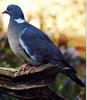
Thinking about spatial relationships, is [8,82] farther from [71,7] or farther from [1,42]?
[71,7]

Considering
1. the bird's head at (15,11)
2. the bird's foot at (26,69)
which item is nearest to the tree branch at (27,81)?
the bird's foot at (26,69)

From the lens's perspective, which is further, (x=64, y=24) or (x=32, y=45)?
(x=64, y=24)

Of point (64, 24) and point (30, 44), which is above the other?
point (30, 44)

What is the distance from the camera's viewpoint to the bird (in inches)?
55.4

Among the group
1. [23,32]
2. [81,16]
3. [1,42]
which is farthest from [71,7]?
[23,32]

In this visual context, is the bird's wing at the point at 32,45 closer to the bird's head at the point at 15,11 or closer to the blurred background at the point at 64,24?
the bird's head at the point at 15,11

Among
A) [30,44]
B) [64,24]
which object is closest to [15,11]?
[30,44]

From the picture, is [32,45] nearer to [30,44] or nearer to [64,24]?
[30,44]

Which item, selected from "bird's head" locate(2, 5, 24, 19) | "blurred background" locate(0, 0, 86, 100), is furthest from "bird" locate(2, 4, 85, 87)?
"blurred background" locate(0, 0, 86, 100)

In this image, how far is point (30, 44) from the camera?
143 centimetres

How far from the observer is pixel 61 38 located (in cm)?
276

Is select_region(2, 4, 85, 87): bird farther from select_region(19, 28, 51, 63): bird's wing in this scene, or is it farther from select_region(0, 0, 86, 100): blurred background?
select_region(0, 0, 86, 100): blurred background

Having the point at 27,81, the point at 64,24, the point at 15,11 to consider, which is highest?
the point at 15,11

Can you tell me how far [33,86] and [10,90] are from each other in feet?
0.17
